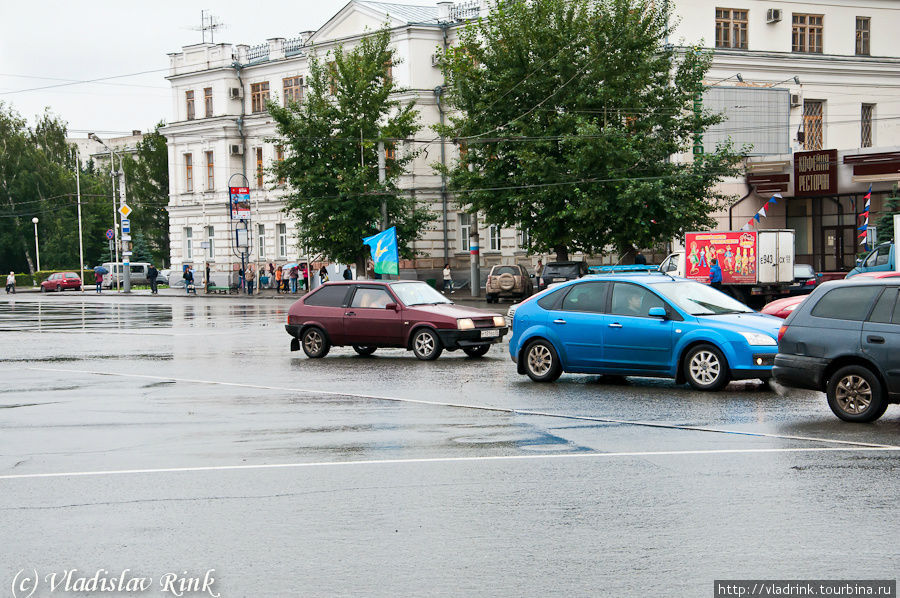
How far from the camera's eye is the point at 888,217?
41.4m

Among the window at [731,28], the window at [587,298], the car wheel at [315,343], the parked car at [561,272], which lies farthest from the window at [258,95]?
the window at [587,298]

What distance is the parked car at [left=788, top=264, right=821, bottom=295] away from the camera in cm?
3462

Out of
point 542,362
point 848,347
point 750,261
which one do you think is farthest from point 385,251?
point 848,347

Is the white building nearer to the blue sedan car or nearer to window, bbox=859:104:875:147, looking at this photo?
window, bbox=859:104:875:147

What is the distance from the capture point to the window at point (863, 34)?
53.8 meters

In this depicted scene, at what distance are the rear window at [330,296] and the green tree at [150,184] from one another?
70.2 metres

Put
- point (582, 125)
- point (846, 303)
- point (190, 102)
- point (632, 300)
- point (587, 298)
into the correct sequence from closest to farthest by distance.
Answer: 1. point (846, 303)
2. point (632, 300)
3. point (587, 298)
4. point (582, 125)
5. point (190, 102)

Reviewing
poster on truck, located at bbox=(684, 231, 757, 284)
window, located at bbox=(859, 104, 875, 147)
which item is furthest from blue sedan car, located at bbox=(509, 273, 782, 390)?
window, located at bbox=(859, 104, 875, 147)

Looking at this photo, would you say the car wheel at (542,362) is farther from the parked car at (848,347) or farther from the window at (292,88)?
the window at (292,88)

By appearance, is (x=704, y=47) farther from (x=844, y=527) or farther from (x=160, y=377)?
(x=844, y=527)

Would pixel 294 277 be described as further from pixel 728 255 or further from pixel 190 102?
pixel 728 255

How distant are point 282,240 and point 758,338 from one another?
5698cm

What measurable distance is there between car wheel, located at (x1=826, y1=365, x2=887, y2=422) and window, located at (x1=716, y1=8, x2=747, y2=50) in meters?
40.9

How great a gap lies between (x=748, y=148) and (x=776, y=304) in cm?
2000
